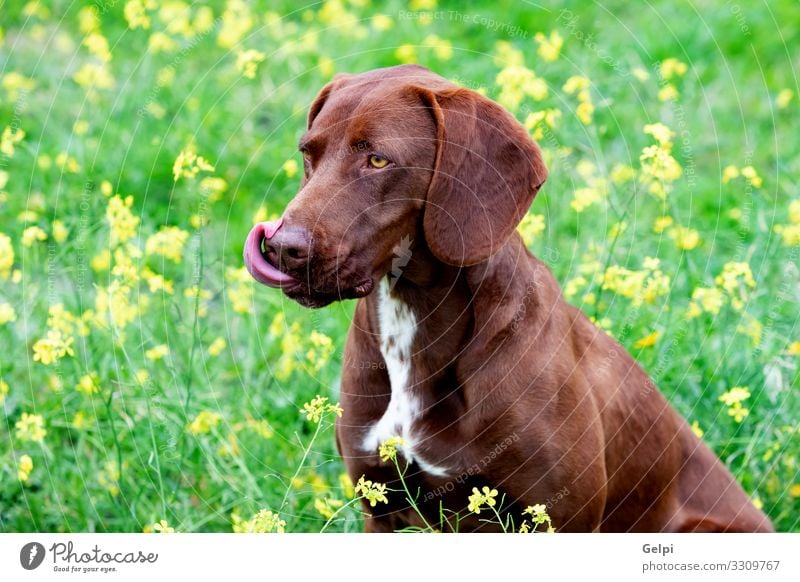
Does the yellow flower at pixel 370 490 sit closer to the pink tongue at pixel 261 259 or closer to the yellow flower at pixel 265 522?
the yellow flower at pixel 265 522

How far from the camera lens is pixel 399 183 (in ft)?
11.6

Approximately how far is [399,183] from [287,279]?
0.46 metres

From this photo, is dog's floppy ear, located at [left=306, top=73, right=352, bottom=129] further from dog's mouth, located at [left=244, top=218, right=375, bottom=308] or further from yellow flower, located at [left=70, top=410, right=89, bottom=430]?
yellow flower, located at [left=70, top=410, right=89, bottom=430]

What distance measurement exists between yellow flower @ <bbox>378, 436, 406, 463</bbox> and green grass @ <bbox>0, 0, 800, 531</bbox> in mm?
379

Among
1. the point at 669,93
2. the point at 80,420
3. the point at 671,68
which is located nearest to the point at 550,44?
the point at 671,68

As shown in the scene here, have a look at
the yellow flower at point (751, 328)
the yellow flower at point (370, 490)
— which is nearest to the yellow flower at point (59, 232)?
the yellow flower at point (370, 490)

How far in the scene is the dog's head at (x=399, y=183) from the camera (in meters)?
3.46

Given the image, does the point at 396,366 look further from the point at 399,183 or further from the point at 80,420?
the point at 80,420

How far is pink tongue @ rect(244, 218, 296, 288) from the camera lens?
11.2 feet

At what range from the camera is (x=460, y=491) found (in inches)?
148
